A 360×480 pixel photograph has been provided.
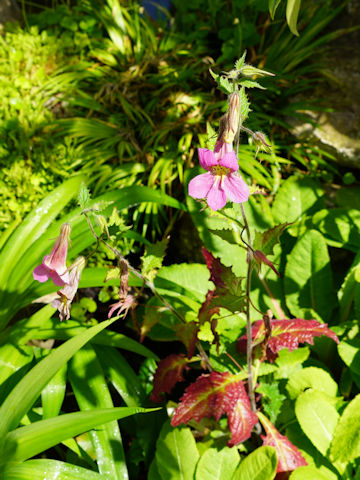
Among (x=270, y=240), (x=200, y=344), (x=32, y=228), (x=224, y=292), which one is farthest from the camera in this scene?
(x=32, y=228)

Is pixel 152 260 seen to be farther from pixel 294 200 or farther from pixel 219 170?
pixel 294 200

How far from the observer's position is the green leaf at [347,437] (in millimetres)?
1447

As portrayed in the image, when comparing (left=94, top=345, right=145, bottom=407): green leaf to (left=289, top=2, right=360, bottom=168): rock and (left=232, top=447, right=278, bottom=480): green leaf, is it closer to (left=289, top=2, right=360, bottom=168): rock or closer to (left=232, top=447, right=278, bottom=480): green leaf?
(left=232, top=447, right=278, bottom=480): green leaf

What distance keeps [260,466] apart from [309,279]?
866 millimetres

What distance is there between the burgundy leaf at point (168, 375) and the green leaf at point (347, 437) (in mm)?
591

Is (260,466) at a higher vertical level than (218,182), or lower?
lower

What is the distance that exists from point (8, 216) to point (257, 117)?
1623 mm

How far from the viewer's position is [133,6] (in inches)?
130

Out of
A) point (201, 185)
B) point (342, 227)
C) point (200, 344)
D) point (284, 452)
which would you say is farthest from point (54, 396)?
point (342, 227)

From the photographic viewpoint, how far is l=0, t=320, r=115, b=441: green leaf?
1308mm

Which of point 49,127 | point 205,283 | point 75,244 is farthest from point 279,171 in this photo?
point 49,127

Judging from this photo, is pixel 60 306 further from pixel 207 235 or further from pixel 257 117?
pixel 257 117

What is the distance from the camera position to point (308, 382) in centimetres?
169

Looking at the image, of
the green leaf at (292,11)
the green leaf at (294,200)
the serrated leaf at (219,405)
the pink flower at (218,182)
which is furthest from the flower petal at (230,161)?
the green leaf at (294,200)
